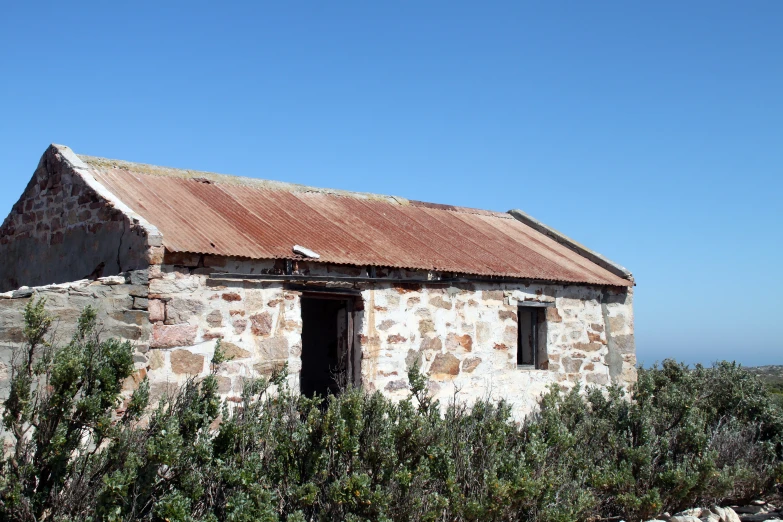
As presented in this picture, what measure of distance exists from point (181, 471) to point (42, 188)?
5.17m

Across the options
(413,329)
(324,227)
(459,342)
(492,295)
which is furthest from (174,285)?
(492,295)

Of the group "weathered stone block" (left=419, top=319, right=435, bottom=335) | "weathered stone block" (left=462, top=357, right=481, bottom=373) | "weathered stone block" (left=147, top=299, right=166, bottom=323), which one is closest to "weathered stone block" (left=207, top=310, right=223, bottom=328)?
"weathered stone block" (left=147, top=299, right=166, bottom=323)

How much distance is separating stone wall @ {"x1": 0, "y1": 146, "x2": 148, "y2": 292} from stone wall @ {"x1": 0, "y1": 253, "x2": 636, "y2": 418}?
575 mm

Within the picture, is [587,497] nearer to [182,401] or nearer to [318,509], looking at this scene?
[318,509]

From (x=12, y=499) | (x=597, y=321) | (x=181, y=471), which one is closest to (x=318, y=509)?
(x=181, y=471)

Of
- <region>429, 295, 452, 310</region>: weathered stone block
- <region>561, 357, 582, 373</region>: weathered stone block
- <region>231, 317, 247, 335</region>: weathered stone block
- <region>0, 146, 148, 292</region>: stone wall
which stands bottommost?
<region>561, 357, 582, 373</region>: weathered stone block

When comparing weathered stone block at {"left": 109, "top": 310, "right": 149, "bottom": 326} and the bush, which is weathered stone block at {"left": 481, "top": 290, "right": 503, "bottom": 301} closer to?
the bush

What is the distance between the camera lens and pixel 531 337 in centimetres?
1098

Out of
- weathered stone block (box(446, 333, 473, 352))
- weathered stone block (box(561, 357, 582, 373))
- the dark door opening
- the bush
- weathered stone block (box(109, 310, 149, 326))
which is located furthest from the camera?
the dark door opening

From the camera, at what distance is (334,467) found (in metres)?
6.51

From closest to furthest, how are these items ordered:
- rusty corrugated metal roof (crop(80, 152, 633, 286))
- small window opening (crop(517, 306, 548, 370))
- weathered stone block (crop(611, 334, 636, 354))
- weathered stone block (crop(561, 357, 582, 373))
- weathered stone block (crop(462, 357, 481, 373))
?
1. rusty corrugated metal roof (crop(80, 152, 633, 286))
2. weathered stone block (crop(462, 357, 481, 373))
3. small window opening (crop(517, 306, 548, 370))
4. weathered stone block (crop(561, 357, 582, 373))
5. weathered stone block (crop(611, 334, 636, 354))

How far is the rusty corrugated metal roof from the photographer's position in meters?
8.44

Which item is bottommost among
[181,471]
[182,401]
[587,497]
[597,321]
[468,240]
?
[587,497]

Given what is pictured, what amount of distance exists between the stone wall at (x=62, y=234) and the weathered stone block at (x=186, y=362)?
0.95 metres
